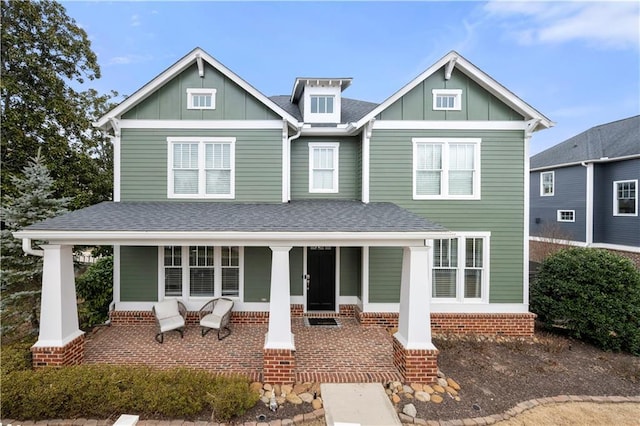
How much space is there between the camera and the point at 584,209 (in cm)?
1767

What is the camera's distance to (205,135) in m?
9.16

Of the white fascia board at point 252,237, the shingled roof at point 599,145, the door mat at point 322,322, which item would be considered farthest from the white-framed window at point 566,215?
the door mat at point 322,322

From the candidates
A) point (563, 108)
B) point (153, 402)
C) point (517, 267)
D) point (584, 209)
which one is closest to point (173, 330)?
point (153, 402)

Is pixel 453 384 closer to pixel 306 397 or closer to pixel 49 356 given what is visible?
pixel 306 397

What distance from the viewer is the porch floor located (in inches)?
249

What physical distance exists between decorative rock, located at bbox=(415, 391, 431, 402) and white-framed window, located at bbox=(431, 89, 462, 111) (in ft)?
25.5

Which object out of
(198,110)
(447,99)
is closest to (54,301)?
(198,110)

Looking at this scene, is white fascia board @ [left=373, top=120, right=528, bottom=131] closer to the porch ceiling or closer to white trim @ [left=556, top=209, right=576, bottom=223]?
the porch ceiling

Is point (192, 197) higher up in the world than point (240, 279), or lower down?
higher up

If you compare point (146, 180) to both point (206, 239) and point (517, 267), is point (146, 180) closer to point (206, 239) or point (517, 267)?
point (206, 239)

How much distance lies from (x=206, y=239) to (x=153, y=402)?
2974 mm

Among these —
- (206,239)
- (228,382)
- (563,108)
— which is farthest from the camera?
(563,108)

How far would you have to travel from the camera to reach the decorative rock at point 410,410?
515 cm

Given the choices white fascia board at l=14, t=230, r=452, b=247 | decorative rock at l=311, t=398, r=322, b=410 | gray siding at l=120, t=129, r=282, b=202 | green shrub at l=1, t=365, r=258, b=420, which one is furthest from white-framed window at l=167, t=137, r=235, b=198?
decorative rock at l=311, t=398, r=322, b=410
